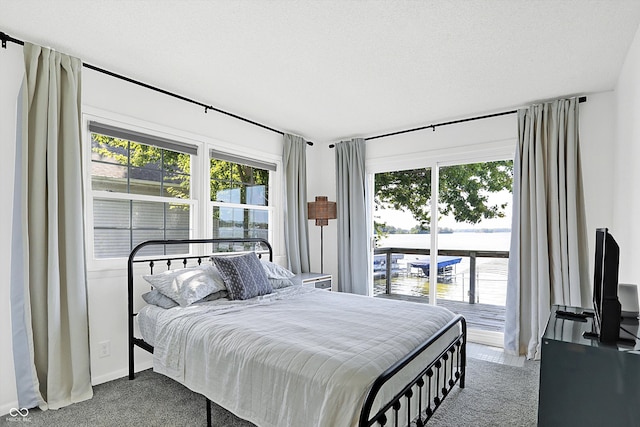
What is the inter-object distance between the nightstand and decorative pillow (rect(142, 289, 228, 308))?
3.83ft

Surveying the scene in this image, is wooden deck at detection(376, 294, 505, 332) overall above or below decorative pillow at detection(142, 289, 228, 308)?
below

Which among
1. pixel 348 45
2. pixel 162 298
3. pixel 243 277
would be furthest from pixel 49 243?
pixel 348 45

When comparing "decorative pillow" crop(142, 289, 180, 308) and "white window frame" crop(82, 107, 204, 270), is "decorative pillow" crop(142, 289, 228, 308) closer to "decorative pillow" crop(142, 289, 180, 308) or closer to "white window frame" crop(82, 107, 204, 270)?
"decorative pillow" crop(142, 289, 180, 308)

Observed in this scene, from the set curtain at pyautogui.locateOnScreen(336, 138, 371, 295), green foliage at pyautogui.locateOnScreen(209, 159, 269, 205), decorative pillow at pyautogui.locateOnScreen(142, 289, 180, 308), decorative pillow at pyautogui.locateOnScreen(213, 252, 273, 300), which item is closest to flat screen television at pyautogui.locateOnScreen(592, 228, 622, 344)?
decorative pillow at pyautogui.locateOnScreen(213, 252, 273, 300)

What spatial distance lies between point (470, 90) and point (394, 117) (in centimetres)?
93

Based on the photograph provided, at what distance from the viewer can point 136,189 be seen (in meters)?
3.11

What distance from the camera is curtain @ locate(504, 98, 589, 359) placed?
3.20 m

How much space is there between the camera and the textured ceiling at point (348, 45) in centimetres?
200

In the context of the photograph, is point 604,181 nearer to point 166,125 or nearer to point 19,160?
point 166,125

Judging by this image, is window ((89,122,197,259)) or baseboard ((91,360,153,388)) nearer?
baseboard ((91,360,153,388))

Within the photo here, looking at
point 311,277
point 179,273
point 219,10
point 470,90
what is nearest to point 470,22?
point 470,90

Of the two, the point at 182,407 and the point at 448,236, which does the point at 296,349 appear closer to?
the point at 182,407

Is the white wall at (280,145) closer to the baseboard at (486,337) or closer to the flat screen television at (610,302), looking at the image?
the flat screen television at (610,302)

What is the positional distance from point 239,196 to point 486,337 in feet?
10.3
